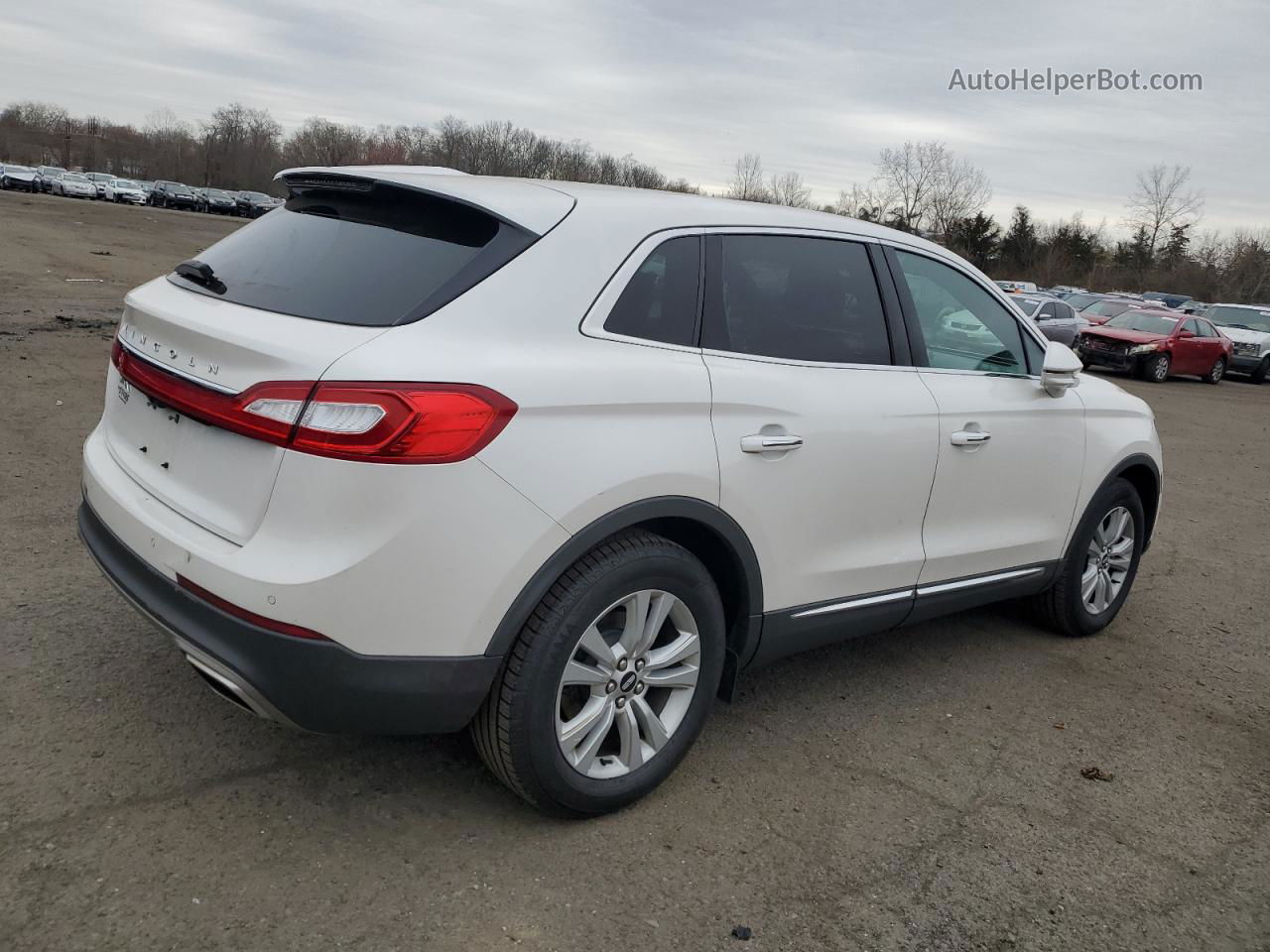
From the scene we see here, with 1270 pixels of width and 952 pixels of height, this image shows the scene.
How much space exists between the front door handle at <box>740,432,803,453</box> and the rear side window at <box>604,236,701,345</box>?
35cm

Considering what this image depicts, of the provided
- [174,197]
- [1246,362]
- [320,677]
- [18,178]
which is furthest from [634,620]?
[174,197]

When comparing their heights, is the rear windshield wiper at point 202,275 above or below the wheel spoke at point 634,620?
above

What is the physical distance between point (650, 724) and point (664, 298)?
4.18 feet

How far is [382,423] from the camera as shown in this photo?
2.48 meters

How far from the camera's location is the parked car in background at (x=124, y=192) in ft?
235

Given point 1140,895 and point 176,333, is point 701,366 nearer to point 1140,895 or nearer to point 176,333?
point 176,333

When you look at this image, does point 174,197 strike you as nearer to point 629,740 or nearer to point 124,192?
point 124,192

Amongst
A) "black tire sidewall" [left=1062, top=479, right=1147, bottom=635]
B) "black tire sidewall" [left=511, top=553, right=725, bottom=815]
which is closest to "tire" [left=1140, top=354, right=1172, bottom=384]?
"black tire sidewall" [left=1062, top=479, right=1147, bottom=635]

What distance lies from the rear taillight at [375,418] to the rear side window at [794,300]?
3.00ft

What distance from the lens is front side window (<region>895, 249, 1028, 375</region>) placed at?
4.05 meters

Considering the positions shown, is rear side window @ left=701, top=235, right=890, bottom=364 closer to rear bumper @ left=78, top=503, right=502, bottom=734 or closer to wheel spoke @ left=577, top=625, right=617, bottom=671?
wheel spoke @ left=577, top=625, right=617, bottom=671

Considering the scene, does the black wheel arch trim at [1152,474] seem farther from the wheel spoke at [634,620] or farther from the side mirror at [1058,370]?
the wheel spoke at [634,620]

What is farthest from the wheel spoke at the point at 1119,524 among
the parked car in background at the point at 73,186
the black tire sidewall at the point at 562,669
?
the parked car in background at the point at 73,186

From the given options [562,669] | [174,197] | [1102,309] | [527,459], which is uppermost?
[1102,309]
